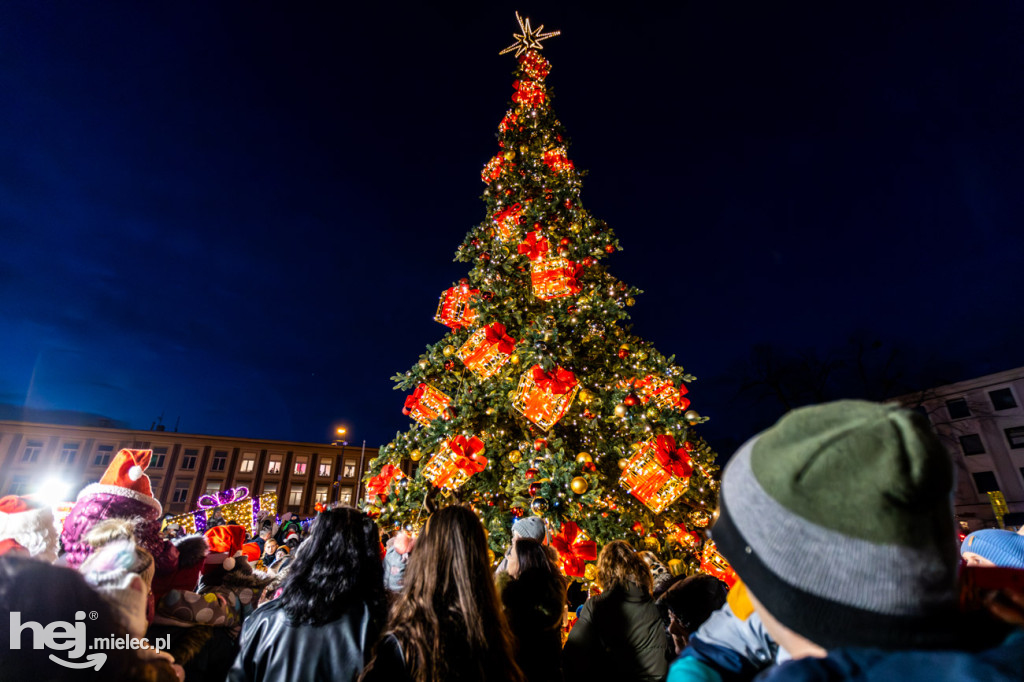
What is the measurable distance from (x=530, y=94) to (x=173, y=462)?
174 feet

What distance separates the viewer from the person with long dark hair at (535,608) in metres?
2.78

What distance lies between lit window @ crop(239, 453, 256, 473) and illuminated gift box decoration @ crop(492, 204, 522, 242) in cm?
4997

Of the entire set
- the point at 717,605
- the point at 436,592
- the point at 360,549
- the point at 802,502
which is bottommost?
the point at 717,605

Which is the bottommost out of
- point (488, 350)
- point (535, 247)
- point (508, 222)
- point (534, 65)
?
point (488, 350)

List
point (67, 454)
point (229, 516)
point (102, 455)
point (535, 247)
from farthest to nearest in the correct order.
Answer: point (102, 455) → point (67, 454) → point (229, 516) → point (535, 247)

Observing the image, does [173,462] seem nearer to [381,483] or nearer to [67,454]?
[67,454]

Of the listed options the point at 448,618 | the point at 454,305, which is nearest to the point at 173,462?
the point at 454,305

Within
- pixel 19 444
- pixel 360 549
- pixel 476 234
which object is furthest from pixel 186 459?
pixel 360 549

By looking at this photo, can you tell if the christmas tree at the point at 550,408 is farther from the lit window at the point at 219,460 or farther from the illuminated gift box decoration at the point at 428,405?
the lit window at the point at 219,460

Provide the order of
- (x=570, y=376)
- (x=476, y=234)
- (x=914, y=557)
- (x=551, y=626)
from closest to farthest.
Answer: (x=914, y=557), (x=551, y=626), (x=570, y=376), (x=476, y=234)

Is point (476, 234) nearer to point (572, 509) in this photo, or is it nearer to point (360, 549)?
point (572, 509)

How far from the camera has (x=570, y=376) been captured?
6031 mm

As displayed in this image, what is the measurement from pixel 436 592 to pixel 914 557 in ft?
6.25

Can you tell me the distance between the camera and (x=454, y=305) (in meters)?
7.44
